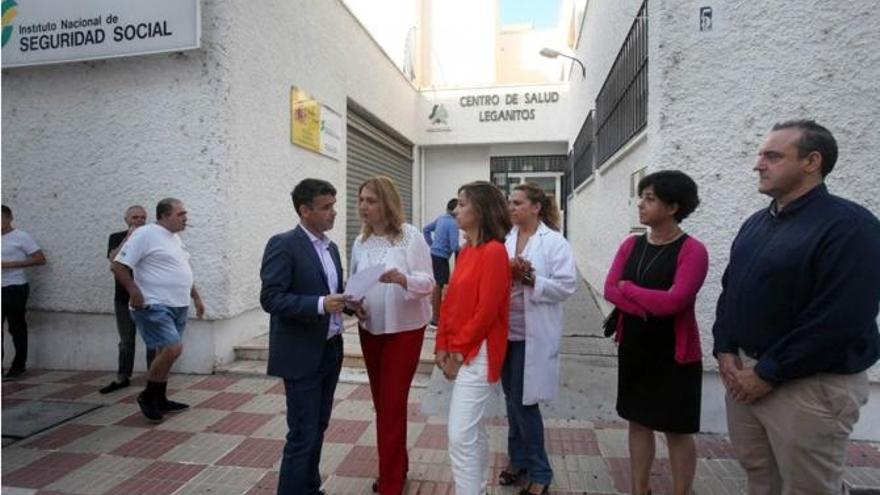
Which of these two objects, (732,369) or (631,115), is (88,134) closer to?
(631,115)

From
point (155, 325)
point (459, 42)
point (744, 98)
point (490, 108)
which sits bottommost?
point (155, 325)

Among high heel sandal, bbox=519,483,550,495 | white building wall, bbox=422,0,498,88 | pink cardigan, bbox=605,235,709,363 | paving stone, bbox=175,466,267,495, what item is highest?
white building wall, bbox=422,0,498,88

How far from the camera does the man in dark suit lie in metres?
2.62

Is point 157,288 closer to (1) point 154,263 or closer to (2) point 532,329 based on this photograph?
(1) point 154,263

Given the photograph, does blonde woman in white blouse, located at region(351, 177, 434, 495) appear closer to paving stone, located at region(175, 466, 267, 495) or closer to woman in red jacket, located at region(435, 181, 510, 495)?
Result: woman in red jacket, located at region(435, 181, 510, 495)

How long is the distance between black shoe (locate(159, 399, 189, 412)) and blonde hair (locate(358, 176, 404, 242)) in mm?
2511

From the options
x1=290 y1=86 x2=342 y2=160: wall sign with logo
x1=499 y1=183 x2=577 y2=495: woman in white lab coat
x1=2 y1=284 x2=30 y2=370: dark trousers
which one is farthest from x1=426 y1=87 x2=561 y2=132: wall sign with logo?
x1=499 y1=183 x2=577 y2=495: woman in white lab coat

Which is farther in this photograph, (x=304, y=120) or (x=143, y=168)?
(x=304, y=120)

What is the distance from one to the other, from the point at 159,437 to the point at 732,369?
3.73m

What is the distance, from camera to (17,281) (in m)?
5.30

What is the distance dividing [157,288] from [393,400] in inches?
92.2

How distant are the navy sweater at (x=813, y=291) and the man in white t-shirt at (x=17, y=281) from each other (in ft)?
20.4

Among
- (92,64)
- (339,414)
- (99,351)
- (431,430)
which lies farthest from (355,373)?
(92,64)

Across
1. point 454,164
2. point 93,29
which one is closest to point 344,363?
point 93,29
